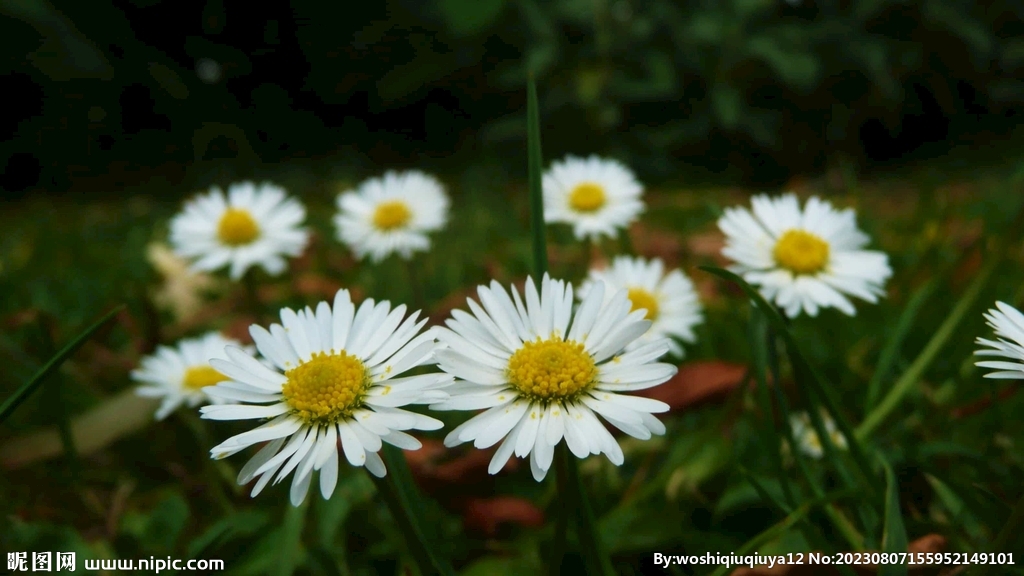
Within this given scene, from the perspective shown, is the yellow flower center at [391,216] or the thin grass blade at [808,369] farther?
the yellow flower center at [391,216]

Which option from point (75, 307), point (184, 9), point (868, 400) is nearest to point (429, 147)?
point (184, 9)

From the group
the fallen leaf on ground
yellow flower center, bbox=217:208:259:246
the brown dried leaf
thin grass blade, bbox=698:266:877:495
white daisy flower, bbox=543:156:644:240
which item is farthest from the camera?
yellow flower center, bbox=217:208:259:246

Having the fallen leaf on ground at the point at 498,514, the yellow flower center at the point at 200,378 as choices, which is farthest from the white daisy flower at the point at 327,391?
the yellow flower center at the point at 200,378

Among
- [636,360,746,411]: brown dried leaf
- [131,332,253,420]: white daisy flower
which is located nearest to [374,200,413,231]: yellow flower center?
[131,332,253,420]: white daisy flower

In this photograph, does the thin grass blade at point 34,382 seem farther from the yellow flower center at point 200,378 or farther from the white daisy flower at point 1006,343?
the white daisy flower at point 1006,343

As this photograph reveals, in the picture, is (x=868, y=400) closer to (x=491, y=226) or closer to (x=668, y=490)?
(x=668, y=490)

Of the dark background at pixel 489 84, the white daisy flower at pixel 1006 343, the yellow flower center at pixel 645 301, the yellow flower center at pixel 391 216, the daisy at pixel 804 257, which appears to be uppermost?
the dark background at pixel 489 84

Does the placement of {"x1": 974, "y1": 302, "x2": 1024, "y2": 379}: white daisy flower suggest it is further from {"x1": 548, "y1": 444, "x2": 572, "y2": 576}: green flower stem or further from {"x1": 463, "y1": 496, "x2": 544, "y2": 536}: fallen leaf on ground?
{"x1": 463, "y1": 496, "x2": 544, "y2": 536}: fallen leaf on ground
